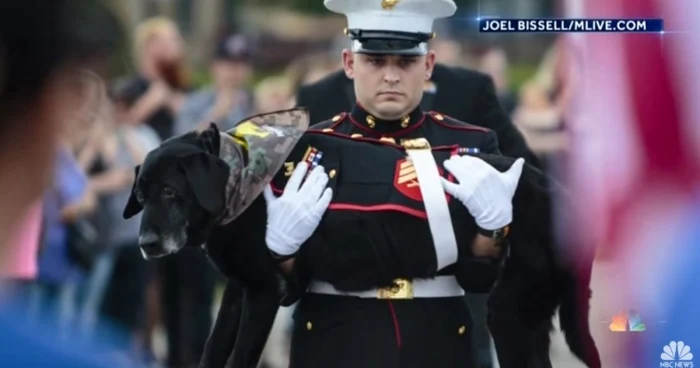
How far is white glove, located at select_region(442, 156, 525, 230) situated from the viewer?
2.30 m

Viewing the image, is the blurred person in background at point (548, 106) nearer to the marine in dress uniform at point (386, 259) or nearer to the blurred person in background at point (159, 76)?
the marine in dress uniform at point (386, 259)

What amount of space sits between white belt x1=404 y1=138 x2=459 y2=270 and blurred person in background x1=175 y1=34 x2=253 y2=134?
1138 millimetres

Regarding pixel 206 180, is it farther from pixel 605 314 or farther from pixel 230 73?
pixel 230 73

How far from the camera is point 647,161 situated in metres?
2.97

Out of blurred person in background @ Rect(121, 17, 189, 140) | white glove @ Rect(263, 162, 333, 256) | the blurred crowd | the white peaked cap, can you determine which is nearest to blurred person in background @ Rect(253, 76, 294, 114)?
the blurred crowd

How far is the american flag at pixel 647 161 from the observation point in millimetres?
2938

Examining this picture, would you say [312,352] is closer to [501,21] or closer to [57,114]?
[501,21]

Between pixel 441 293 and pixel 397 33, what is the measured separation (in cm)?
44

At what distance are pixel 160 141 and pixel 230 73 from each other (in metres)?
0.42

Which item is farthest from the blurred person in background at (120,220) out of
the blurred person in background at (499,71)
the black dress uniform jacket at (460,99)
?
the blurred person in background at (499,71)

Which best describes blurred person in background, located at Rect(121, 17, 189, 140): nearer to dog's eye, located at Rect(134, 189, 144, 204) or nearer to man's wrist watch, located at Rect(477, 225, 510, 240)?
→ dog's eye, located at Rect(134, 189, 144, 204)

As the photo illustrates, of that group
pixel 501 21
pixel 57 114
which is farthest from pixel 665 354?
pixel 57 114

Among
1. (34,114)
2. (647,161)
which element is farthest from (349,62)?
(34,114)

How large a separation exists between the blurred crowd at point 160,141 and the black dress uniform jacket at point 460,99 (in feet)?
0.09
